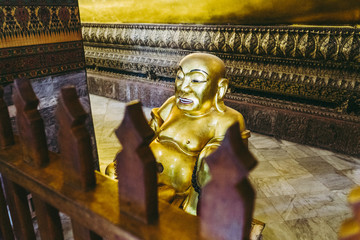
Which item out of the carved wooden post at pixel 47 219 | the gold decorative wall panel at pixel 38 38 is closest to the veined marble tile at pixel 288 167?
the gold decorative wall panel at pixel 38 38

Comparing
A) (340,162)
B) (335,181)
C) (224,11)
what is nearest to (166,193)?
(335,181)

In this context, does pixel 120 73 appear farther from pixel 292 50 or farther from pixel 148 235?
pixel 148 235

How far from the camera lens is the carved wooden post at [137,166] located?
49cm

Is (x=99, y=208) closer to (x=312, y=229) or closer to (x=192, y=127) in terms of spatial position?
(x=192, y=127)

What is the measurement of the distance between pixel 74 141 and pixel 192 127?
2.77ft

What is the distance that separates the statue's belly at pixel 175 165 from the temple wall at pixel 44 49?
84cm

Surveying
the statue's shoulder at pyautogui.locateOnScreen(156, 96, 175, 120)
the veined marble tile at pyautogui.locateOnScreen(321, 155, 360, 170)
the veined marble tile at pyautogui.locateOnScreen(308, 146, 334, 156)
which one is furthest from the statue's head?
the veined marble tile at pyautogui.locateOnScreen(308, 146, 334, 156)

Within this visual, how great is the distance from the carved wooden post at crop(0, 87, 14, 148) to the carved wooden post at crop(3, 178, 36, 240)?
0.39ft

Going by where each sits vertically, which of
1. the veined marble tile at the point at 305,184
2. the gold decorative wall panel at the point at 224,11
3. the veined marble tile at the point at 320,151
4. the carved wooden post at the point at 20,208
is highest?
the gold decorative wall panel at the point at 224,11

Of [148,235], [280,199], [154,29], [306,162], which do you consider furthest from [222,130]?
[154,29]

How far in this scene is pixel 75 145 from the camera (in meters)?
0.56

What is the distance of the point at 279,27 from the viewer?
2.83 metres

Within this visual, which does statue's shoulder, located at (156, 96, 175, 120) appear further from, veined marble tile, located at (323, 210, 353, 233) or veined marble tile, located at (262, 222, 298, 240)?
veined marble tile, located at (323, 210, 353, 233)

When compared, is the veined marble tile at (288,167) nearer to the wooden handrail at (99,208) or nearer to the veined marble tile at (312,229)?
the veined marble tile at (312,229)
